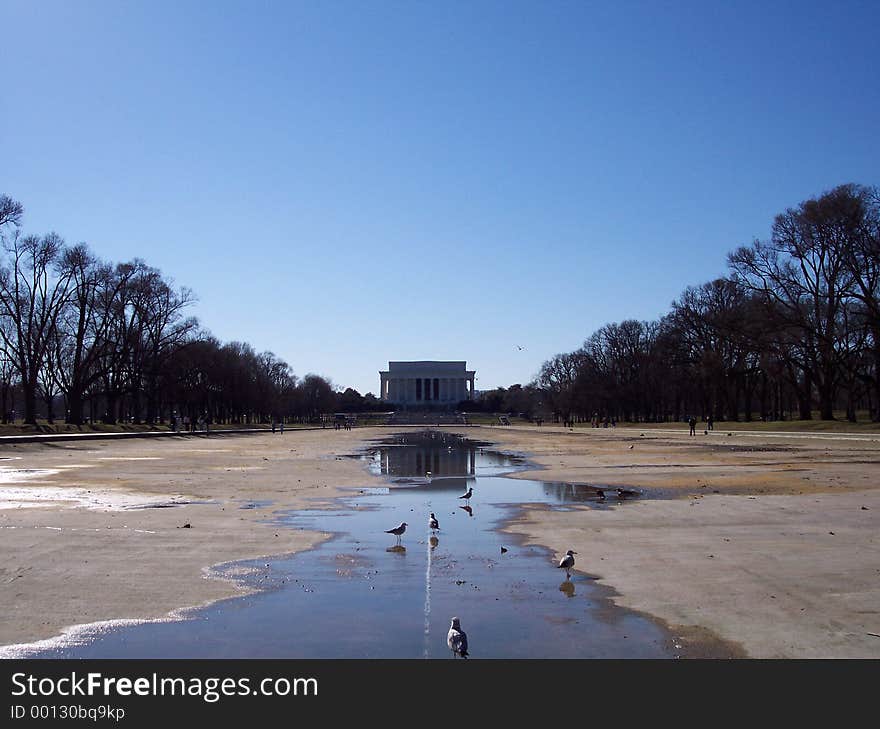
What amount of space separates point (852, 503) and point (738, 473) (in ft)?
32.7

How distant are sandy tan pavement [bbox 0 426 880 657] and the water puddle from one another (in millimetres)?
568

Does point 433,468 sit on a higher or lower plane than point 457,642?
lower

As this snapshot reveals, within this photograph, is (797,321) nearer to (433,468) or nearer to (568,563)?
(433,468)

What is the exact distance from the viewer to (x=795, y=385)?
246 ft

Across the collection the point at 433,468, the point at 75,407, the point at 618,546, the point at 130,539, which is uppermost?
the point at 75,407

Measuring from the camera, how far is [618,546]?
14008mm

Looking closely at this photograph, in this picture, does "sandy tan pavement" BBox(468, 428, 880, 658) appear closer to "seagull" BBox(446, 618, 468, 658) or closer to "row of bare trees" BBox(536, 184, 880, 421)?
"seagull" BBox(446, 618, 468, 658)

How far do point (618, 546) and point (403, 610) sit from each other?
5443 mm

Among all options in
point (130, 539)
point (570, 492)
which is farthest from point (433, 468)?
point (130, 539)

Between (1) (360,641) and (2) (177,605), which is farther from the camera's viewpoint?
(2) (177,605)

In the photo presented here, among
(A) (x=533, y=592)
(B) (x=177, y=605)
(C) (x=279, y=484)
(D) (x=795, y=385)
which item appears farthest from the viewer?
(D) (x=795, y=385)
